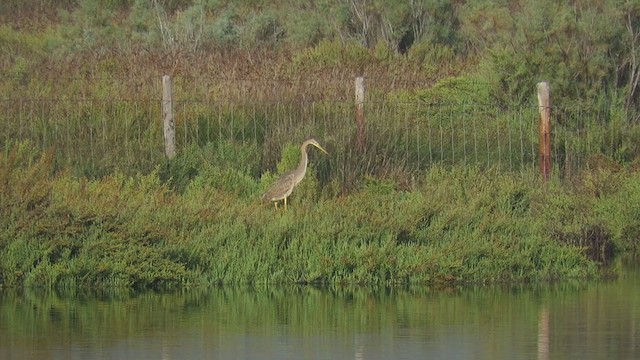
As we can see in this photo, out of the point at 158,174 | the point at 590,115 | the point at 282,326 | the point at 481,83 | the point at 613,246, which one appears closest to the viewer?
the point at 282,326

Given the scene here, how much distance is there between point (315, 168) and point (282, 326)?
6711 millimetres

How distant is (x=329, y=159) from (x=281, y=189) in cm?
205

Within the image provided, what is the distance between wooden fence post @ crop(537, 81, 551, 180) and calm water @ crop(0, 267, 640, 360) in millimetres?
5074

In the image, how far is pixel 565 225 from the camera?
634 inches

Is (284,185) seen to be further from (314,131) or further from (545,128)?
(545,128)

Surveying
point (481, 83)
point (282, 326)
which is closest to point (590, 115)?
point (481, 83)

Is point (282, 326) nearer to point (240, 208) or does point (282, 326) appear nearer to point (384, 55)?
point (240, 208)

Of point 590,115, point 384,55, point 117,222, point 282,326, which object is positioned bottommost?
point 282,326

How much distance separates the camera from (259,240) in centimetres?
1444


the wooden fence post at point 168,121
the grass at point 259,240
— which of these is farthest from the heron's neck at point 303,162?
the wooden fence post at point 168,121

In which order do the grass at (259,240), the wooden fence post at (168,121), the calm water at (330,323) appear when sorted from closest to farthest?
1. the calm water at (330,323)
2. the grass at (259,240)
3. the wooden fence post at (168,121)

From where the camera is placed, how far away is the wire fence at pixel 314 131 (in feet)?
61.9

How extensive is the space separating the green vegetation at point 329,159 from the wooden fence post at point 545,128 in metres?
0.30

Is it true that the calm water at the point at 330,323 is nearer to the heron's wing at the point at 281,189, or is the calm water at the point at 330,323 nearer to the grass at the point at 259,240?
the grass at the point at 259,240
